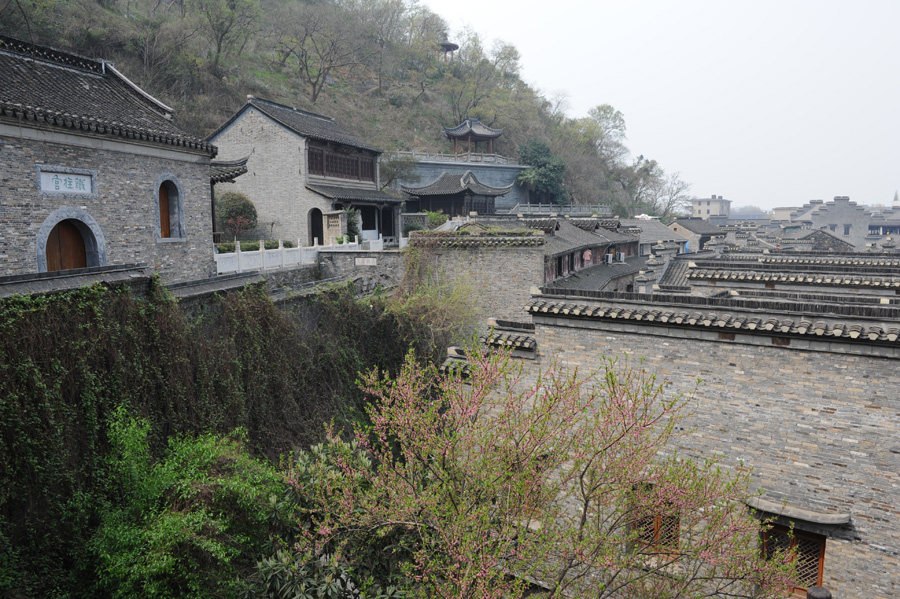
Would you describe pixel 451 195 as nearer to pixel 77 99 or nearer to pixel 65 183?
pixel 77 99

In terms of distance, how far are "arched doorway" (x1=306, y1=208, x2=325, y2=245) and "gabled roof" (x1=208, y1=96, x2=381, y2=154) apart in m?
3.39

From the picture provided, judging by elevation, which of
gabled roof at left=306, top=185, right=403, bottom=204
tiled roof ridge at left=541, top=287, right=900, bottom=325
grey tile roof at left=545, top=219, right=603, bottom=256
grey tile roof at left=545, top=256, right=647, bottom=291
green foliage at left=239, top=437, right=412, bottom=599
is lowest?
green foliage at left=239, top=437, right=412, bottom=599

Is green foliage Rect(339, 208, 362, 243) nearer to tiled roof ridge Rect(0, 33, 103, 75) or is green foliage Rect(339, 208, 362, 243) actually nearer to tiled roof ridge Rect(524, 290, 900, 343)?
tiled roof ridge Rect(0, 33, 103, 75)

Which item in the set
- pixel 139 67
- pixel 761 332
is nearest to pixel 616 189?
pixel 139 67

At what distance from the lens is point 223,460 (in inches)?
286

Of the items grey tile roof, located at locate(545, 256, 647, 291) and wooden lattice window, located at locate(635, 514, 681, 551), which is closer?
wooden lattice window, located at locate(635, 514, 681, 551)

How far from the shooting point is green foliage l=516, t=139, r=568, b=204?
160 ft

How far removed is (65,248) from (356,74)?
50.5 meters

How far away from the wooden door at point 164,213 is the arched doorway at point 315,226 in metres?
11.2

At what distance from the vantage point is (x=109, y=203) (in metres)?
12.1

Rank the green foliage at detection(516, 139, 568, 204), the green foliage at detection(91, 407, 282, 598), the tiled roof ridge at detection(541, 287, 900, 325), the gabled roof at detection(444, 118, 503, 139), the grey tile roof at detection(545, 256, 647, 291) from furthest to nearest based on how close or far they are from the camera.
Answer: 1. the gabled roof at detection(444, 118, 503, 139)
2. the green foliage at detection(516, 139, 568, 204)
3. the grey tile roof at detection(545, 256, 647, 291)
4. the tiled roof ridge at detection(541, 287, 900, 325)
5. the green foliage at detection(91, 407, 282, 598)

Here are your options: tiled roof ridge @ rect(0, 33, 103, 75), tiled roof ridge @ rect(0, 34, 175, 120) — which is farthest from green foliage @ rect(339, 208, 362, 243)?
tiled roof ridge @ rect(0, 33, 103, 75)

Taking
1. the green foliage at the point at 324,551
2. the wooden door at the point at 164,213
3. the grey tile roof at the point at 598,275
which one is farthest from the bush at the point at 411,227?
the green foliage at the point at 324,551

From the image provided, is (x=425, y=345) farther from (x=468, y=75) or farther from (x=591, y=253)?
(x=468, y=75)
